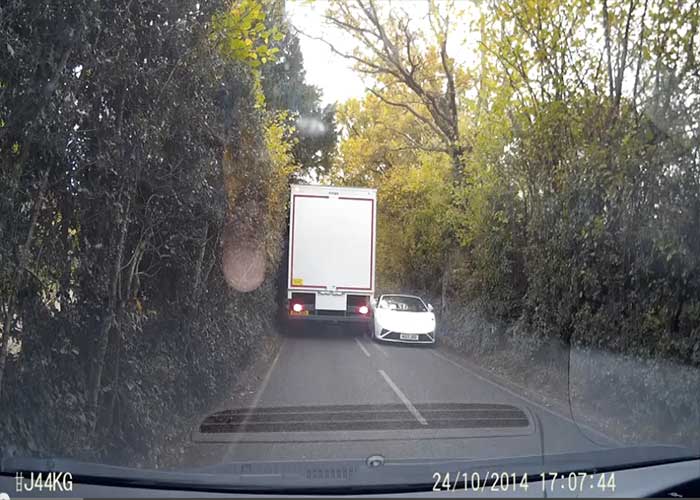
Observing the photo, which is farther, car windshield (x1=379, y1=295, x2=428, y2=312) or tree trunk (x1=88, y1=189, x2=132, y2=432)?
car windshield (x1=379, y1=295, x2=428, y2=312)

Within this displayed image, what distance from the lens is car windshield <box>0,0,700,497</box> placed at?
4340 millimetres

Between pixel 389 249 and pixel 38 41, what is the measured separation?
25.7 m

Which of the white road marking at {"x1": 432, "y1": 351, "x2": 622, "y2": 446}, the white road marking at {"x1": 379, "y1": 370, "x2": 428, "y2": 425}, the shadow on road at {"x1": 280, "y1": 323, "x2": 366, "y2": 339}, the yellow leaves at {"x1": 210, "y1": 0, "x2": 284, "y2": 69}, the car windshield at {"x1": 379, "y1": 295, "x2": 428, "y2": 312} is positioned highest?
the yellow leaves at {"x1": 210, "y1": 0, "x2": 284, "y2": 69}

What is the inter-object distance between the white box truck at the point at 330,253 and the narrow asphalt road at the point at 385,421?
6436 mm

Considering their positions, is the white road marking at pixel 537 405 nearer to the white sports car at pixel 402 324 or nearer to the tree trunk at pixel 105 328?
the white sports car at pixel 402 324

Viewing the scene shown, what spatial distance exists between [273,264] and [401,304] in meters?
3.86

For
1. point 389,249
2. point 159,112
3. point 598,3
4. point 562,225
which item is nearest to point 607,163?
point 562,225

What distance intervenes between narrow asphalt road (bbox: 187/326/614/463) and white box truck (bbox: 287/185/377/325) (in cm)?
644

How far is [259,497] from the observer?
3.70 meters

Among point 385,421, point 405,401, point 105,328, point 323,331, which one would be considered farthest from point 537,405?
point 323,331
